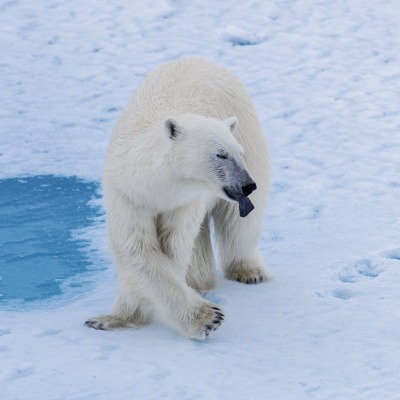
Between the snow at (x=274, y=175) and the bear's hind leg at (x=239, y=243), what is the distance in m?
0.10

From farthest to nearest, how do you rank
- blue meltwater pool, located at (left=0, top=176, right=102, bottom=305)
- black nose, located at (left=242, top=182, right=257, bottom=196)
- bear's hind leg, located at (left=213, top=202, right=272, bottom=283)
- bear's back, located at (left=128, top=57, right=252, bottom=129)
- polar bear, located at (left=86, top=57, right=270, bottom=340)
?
blue meltwater pool, located at (left=0, top=176, right=102, bottom=305)
bear's hind leg, located at (left=213, top=202, right=272, bottom=283)
bear's back, located at (left=128, top=57, right=252, bottom=129)
polar bear, located at (left=86, top=57, right=270, bottom=340)
black nose, located at (left=242, top=182, right=257, bottom=196)

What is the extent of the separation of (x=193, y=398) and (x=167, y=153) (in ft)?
3.27

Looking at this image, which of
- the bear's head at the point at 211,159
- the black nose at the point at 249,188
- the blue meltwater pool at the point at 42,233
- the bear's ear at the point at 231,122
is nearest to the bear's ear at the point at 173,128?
the bear's head at the point at 211,159

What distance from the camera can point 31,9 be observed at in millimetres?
9789

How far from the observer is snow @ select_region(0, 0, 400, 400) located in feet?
12.1

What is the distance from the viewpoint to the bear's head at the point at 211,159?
3.64m

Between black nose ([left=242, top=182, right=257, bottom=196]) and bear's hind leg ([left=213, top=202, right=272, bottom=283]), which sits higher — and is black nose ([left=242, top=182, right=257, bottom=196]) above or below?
above

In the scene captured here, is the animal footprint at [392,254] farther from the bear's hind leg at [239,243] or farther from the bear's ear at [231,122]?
the bear's ear at [231,122]

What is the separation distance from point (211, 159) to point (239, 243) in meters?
1.26

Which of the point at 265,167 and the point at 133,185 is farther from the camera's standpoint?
the point at 265,167

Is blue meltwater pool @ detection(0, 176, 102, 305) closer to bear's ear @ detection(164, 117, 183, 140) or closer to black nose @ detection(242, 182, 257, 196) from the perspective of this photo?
bear's ear @ detection(164, 117, 183, 140)

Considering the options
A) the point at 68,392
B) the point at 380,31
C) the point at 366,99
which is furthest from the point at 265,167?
the point at 380,31

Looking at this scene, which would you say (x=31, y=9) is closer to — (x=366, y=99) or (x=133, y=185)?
(x=366, y=99)

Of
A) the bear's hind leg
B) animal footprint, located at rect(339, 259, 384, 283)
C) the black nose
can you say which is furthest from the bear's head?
animal footprint, located at rect(339, 259, 384, 283)
